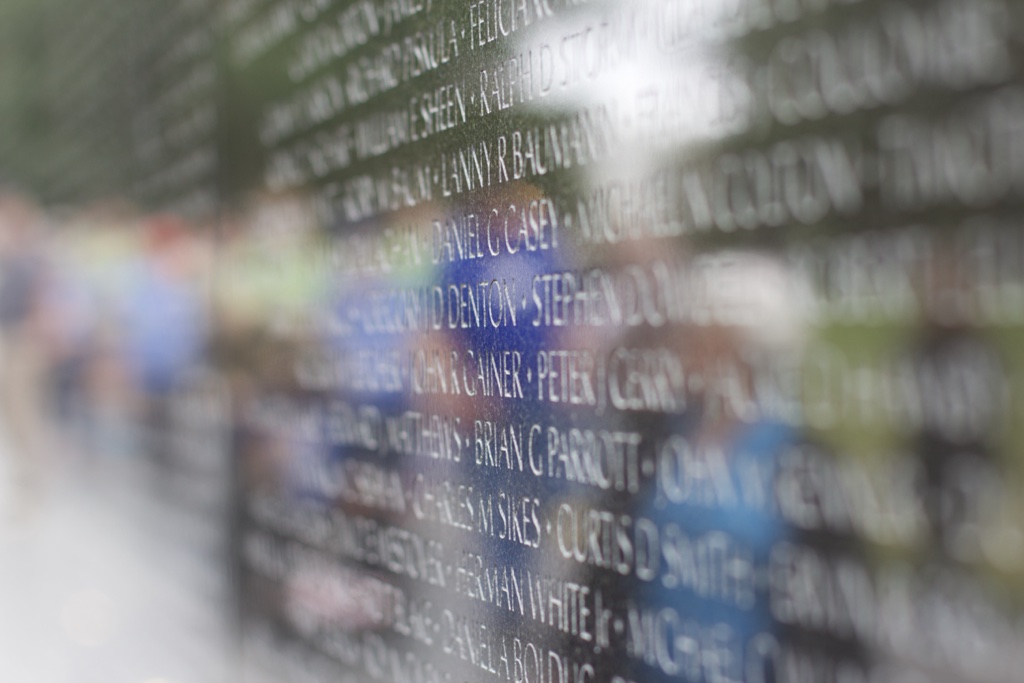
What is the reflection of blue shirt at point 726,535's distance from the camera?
93 cm

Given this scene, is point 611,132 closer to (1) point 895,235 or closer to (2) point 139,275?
(1) point 895,235

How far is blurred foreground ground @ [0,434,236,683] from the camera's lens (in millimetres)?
2594

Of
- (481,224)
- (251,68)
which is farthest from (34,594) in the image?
(481,224)

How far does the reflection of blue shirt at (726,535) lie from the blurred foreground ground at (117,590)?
1.54m

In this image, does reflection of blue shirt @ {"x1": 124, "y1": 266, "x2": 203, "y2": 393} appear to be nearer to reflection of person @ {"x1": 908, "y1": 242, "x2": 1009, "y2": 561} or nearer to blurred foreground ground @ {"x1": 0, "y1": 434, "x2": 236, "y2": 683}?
blurred foreground ground @ {"x1": 0, "y1": 434, "x2": 236, "y2": 683}

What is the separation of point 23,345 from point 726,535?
3.97 meters

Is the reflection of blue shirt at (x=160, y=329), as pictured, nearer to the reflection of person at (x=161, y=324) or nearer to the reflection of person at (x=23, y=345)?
the reflection of person at (x=161, y=324)

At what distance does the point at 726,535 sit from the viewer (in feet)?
3.19

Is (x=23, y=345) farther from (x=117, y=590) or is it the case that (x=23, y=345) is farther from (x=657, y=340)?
(x=657, y=340)

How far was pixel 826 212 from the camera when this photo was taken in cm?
87

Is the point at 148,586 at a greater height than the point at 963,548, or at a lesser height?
lesser

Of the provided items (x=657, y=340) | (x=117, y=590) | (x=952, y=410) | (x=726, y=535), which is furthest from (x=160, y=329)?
(x=952, y=410)

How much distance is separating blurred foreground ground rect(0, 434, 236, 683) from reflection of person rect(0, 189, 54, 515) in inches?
18.4

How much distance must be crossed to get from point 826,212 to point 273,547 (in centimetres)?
149
